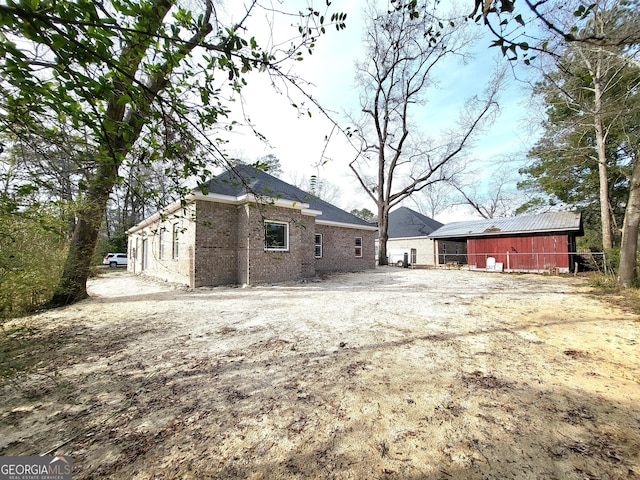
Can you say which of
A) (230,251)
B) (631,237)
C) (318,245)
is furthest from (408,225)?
(230,251)

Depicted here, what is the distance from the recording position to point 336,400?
2.23 m

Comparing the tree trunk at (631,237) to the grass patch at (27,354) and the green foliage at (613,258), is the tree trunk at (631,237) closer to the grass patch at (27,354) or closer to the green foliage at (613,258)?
the green foliage at (613,258)

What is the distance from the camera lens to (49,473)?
1.58 meters

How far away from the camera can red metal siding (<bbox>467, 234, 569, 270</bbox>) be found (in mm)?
14952

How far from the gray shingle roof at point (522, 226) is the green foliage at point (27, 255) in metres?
20.9

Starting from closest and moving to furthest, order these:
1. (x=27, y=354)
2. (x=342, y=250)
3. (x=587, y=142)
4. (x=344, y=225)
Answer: (x=27, y=354) → (x=587, y=142) → (x=344, y=225) → (x=342, y=250)

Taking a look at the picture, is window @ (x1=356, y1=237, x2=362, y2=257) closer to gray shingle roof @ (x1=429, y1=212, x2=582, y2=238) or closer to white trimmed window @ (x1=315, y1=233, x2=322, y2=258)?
white trimmed window @ (x1=315, y1=233, x2=322, y2=258)

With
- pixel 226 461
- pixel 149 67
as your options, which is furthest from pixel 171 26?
pixel 226 461

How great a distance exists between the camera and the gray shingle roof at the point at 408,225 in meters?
24.7

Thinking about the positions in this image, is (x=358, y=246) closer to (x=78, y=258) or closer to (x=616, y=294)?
(x=616, y=294)

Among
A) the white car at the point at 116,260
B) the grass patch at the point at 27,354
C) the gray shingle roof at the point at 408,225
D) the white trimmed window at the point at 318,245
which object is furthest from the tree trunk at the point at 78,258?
the white car at the point at 116,260

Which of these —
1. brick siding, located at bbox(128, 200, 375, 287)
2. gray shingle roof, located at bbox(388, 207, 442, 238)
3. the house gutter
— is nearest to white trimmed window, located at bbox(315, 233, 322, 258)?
the house gutter

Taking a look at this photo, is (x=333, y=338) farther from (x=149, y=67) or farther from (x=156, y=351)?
(x=149, y=67)

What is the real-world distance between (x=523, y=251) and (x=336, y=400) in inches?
761
